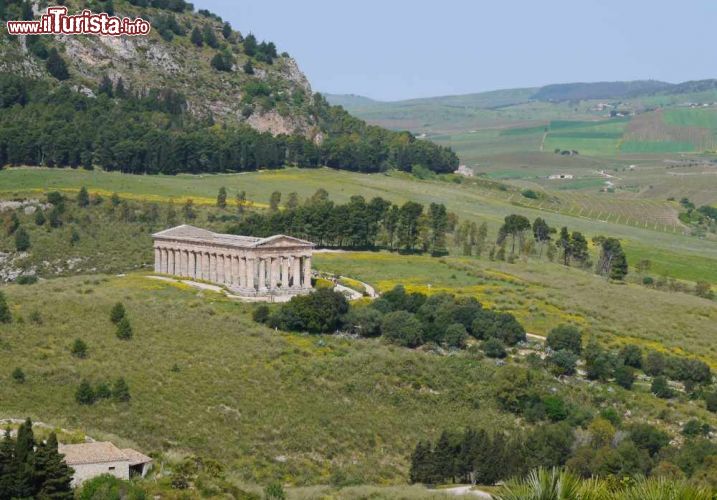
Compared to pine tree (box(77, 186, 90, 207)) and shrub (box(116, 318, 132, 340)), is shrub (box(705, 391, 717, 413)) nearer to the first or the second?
shrub (box(116, 318, 132, 340))

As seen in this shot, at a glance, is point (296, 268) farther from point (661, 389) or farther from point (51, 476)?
point (51, 476)

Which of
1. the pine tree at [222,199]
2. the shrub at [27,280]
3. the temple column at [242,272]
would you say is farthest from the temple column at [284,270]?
the pine tree at [222,199]

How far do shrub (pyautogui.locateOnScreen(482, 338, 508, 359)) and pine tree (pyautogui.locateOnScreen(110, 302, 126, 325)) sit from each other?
88.2ft

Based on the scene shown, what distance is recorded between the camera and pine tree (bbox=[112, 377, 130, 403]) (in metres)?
78.6

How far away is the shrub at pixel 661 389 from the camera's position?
99.3 metres

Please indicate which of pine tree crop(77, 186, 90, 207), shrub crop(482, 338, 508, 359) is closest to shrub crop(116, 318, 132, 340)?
shrub crop(482, 338, 508, 359)

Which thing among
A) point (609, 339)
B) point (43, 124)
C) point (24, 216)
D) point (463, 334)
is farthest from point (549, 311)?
point (43, 124)

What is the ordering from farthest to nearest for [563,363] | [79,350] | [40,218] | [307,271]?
[40,218] → [307,271] → [563,363] → [79,350]

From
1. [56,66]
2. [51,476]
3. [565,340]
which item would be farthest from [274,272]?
[56,66]

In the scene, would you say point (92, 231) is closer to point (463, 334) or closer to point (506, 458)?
point (463, 334)

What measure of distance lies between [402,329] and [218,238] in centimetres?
2314

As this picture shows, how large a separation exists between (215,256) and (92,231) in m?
22.9

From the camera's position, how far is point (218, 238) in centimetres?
12031

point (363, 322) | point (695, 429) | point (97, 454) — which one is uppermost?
point (97, 454)
